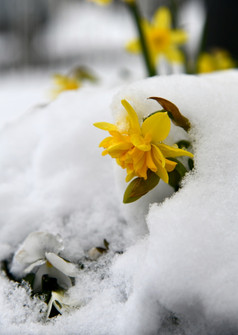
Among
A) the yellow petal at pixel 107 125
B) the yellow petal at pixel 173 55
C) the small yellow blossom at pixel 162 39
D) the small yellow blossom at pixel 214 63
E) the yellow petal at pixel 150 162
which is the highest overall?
the yellow petal at pixel 107 125

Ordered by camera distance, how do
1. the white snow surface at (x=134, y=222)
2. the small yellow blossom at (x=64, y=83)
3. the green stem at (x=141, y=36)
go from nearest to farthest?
A: the white snow surface at (x=134, y=222) → the green stem at (x=141, y=36) → the small yellow blossom at (x=64, y=83)

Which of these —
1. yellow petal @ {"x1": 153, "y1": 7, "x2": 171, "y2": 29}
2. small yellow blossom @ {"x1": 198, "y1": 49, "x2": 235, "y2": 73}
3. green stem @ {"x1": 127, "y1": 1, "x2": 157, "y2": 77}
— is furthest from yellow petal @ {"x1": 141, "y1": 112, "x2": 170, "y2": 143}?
small yellow blossom @ {"x1": 198, "y1": 49, "x2": 235, "y2": 73}

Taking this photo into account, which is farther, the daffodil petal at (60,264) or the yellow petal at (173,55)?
the yellow petal at (173,55)

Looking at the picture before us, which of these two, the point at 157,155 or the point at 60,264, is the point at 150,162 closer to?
the point at 157,155

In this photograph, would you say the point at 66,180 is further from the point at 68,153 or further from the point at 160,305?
the point at 160,305

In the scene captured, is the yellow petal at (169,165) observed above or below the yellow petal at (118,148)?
below

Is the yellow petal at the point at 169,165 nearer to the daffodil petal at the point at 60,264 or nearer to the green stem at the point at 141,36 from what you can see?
the daffodil petal at the point at 60,264

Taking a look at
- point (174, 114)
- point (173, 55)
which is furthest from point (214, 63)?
point (174, 114)

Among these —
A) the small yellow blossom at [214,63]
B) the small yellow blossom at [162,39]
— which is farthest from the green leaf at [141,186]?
the small yellow blossom at [214,63]

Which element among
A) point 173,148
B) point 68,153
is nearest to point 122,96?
point 173,148
